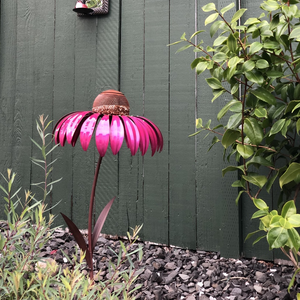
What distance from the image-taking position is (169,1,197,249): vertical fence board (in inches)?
→ 69.9

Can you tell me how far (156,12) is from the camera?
1.89 meters

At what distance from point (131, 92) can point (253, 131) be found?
99cm

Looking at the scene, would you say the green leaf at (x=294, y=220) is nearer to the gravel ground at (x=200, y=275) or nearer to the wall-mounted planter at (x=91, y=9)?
the gravel ground at (x=200, y=275)

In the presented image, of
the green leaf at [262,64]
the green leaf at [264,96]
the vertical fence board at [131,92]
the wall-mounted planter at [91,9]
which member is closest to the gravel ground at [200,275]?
the vertical fence board at [131,92]

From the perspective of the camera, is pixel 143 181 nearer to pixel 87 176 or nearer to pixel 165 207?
pixel 165 207

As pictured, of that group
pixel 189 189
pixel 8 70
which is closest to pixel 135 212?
pixel 189 189

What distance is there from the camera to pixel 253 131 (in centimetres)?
112

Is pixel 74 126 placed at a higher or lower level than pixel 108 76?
lower

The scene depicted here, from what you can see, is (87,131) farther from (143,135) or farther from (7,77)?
(7,77)

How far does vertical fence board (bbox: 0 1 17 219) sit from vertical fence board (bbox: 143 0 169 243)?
1.06 m

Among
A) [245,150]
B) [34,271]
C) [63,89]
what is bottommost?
[34,271]

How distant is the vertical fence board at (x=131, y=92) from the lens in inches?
74.4

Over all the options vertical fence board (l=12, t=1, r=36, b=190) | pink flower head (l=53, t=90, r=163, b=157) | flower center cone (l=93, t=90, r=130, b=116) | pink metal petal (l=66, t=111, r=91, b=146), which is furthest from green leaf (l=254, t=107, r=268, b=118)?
vertical fence board (l=12, t=1, r=36, b=190)

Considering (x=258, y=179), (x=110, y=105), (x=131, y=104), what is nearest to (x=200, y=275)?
(x=258, y=179)
